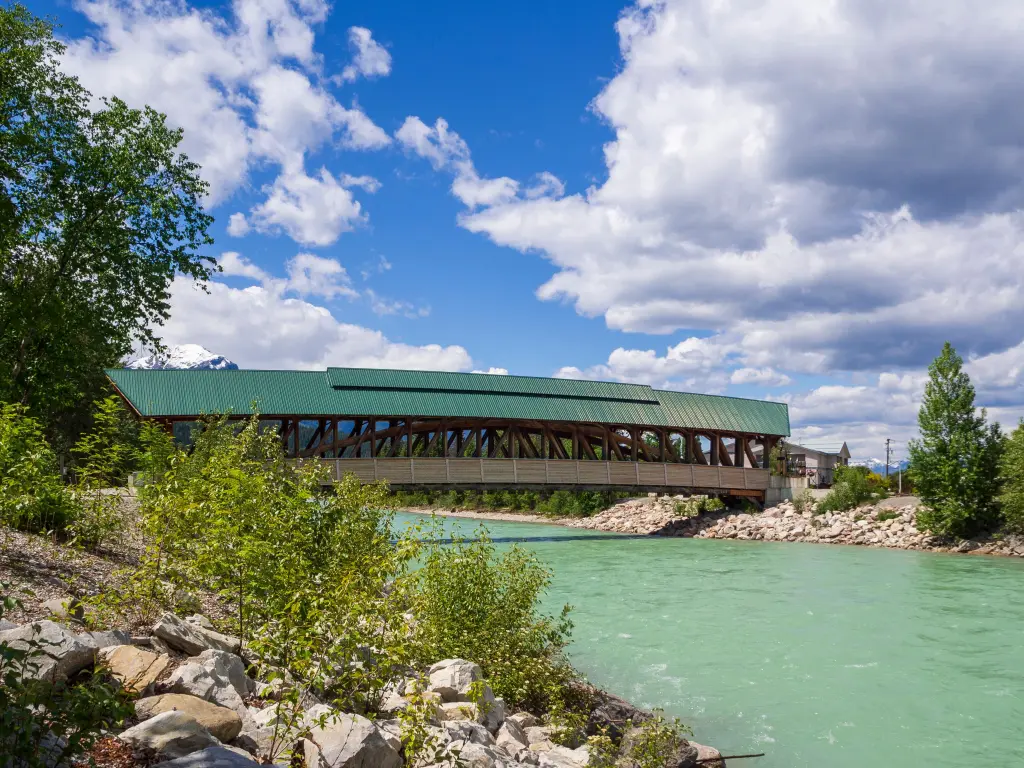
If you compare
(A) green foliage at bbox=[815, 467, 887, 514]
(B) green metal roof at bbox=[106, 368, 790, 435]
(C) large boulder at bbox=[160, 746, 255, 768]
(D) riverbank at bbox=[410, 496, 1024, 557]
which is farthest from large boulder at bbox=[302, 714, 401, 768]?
(A) green foliage at bbox=[815, 467, 887, 514]

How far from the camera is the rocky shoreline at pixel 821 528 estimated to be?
24.4 meters

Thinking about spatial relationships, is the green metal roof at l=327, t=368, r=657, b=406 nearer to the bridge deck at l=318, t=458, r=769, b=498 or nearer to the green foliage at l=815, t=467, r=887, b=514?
the bridge deck at l=318, t=458, r=769, b=498

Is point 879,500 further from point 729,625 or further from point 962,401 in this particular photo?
point 729,625

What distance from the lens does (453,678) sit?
216 inches

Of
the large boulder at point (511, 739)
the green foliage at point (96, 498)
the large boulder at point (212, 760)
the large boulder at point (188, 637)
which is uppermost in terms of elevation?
the green foliage at point (96, 498)

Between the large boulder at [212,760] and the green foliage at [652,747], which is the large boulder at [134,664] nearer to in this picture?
the large boulder at [212,760]

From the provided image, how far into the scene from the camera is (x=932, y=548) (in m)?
24.9

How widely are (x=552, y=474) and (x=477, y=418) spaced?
140 inches

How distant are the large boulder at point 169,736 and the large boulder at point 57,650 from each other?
0.48m

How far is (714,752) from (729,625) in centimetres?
638

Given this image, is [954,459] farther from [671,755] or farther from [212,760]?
→ [212,760]

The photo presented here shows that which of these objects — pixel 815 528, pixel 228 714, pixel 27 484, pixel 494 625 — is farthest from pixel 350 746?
pixel 815 528

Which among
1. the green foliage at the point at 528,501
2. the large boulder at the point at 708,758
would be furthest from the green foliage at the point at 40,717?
the green foliage at the point at 528,501

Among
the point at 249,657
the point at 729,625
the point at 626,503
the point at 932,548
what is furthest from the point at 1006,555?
the point at 249,657
